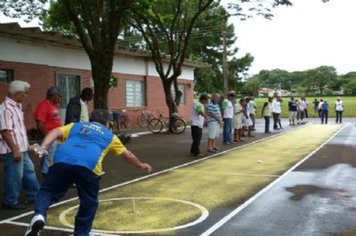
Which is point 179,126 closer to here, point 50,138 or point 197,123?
point 197,123

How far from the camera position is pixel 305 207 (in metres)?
7.75

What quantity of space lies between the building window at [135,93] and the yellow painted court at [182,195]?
13.9 metres

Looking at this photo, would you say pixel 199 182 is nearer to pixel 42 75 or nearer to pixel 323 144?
pixel 323 144

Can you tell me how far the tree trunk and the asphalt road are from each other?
7230 millimetres

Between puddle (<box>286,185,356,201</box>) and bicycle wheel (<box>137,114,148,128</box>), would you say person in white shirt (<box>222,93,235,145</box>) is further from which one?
bicycle wheel (<box>137,114,148,128</box>)

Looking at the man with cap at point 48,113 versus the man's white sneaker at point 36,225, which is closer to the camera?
the man's white sneaker at point 36,225

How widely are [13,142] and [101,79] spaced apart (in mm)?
9295

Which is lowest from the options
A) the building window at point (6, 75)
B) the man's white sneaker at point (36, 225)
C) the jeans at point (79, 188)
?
the man's white sneaker at point (36, 225)

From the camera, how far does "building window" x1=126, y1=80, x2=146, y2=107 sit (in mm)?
27656

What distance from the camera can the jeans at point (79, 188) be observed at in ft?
17.3

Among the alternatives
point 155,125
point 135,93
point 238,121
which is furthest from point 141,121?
point 238,121

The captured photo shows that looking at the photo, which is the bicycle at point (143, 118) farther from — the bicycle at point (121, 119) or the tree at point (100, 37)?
the tree at point (100, 37)

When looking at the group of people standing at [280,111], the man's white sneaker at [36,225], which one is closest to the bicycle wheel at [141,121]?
the group of people standing at [280,111]

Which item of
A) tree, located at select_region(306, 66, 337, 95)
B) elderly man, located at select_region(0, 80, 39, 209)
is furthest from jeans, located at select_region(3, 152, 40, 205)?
tree, located at select_region(306, 66, 337, 95)
